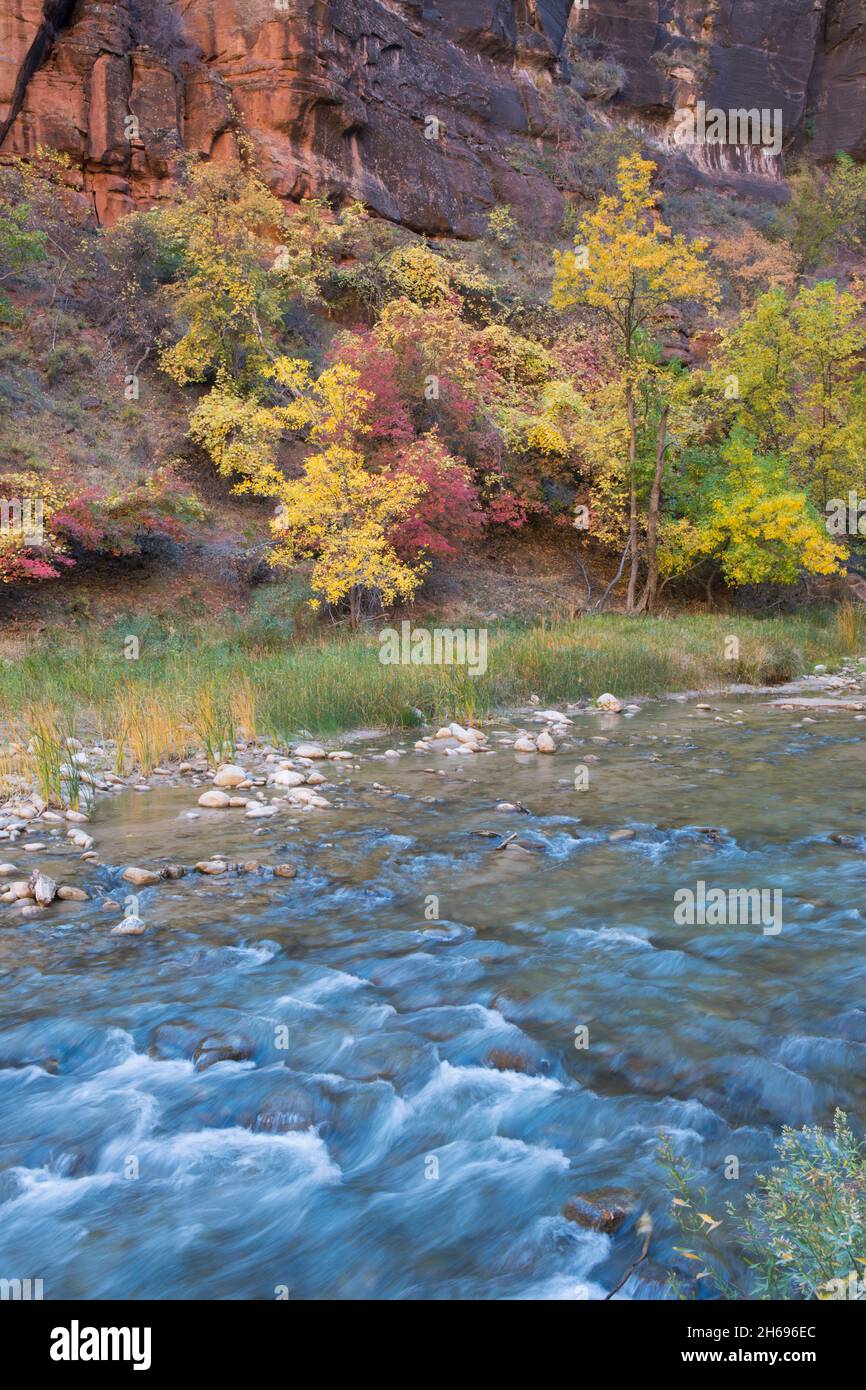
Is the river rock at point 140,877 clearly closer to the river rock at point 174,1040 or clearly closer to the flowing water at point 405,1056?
the flowing water at point 405,1056

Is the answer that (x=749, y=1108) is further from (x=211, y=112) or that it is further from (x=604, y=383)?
(x=211, y=112)

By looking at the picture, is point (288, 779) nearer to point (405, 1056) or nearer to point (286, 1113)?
point (405, 1056)

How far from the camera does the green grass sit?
12.0 meters

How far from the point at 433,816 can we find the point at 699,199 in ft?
→ 156

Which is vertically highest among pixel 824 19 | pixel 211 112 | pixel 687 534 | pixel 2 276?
pixel 824 19

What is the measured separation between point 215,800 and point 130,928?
10.2ft

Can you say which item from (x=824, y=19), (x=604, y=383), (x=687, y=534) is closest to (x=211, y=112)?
(x=604, y=383)

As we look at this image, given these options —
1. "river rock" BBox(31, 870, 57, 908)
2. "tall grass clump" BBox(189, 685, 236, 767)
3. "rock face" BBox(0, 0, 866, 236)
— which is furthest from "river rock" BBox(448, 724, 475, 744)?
"rock face" BBox(0, 0, 866, 236)

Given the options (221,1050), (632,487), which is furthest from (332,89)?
(221,1050)

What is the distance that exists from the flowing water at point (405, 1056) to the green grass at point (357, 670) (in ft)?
15.1

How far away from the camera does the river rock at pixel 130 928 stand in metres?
5.64

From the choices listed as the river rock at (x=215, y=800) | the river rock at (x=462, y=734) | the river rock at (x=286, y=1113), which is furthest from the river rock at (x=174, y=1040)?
the river rock at (x=462, y=734)

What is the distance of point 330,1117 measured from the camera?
3.80m

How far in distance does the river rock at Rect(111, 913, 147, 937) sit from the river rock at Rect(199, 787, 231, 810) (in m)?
2.94
